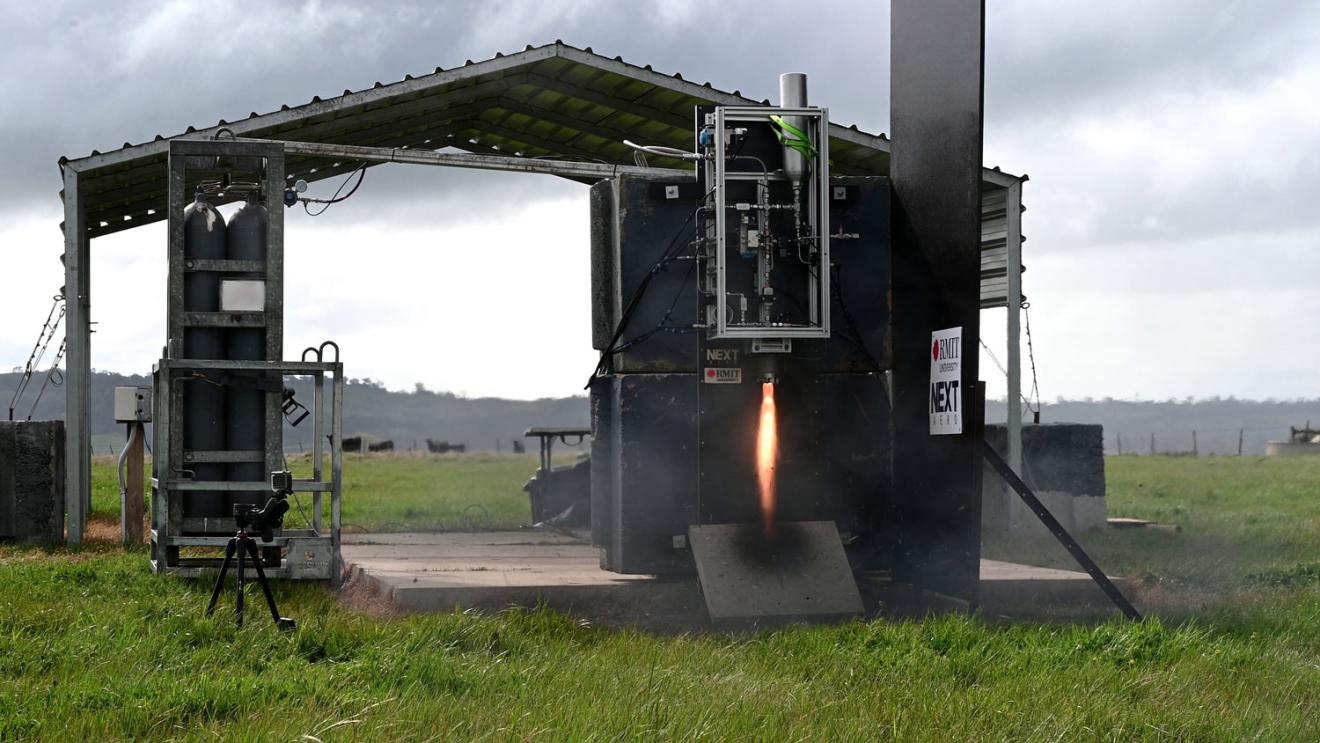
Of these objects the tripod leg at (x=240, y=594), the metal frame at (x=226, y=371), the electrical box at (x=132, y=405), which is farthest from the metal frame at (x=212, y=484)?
the electrical box at (x=132, y=405)

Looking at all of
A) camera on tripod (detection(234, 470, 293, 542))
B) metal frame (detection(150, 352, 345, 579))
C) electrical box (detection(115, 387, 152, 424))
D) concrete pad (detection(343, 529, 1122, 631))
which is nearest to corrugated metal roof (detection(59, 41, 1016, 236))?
electrical box (detection(115, 387, 152, 424))

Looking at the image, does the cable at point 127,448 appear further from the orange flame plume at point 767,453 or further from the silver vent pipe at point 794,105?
the silver vent pipe at point 794,105

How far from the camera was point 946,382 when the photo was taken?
1124 centimetres

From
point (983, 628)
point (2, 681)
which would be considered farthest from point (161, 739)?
point (983, 628)

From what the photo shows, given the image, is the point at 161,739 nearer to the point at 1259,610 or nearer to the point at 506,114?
the point at 1259,610

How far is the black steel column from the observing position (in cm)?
1100

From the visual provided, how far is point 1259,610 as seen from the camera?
10867 mm

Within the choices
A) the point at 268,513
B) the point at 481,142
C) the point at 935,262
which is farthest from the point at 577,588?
the point at 481,142

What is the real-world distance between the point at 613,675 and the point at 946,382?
486 cm

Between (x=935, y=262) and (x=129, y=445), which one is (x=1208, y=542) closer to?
(x=935, y=262)

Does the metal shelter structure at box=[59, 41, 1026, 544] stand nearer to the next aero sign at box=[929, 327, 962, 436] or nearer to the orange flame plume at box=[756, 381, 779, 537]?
the orange flame plume at box=[756, 381, 779, 537]

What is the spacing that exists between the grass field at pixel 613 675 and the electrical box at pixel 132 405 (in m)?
3.18

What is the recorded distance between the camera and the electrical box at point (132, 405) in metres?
14.7

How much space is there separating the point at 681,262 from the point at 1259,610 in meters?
5.47
